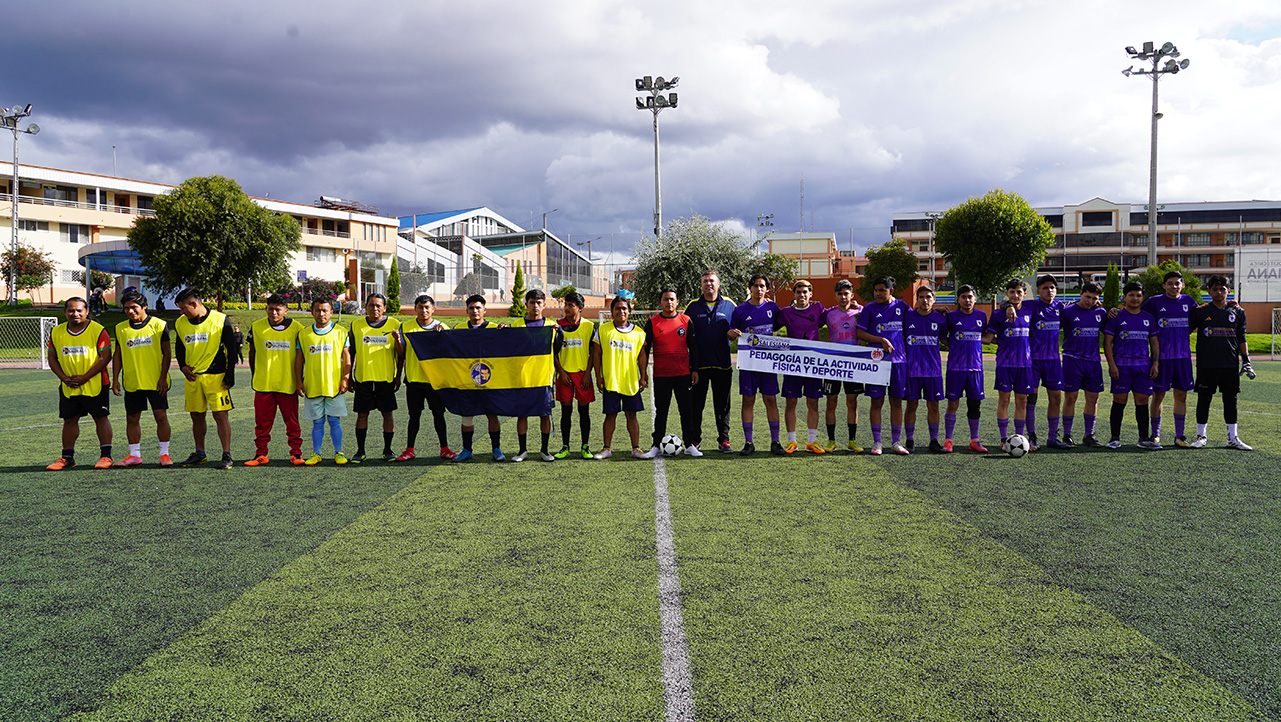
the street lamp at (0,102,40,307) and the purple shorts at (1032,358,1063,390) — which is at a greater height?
the street lamp at (0,102,40,307)

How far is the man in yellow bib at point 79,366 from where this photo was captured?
7391 millimetres

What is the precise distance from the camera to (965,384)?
8.04 metres

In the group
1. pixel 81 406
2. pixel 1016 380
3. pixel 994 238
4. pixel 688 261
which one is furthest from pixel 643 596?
pixel 994 238

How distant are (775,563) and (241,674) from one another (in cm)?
298

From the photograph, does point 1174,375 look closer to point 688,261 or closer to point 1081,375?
point 1081,375

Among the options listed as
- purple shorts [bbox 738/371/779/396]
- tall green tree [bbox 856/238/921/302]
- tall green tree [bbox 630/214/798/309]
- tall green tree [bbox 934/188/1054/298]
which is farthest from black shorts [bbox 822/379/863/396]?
tall green tree [bbox 856/238/921/302]

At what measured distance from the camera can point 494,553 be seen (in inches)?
189

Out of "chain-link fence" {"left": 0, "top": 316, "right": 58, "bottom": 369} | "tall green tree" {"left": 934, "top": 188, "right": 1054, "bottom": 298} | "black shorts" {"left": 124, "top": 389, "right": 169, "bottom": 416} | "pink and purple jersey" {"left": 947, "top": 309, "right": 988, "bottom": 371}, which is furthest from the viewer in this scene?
"tall green tree" {"left": 934, "top": 188, "right": 1054, "bottom": 298}

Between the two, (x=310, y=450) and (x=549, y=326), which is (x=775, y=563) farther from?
(x=310, y=450)

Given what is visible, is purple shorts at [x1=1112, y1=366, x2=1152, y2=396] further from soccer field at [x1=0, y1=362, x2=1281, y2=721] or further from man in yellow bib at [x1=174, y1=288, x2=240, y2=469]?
man in yellow bib at [x1=174, y1=288, x2=240, y2=469]

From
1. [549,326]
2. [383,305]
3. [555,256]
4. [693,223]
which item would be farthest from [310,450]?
[555,256]

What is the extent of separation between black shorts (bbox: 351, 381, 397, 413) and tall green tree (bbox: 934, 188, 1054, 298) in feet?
136

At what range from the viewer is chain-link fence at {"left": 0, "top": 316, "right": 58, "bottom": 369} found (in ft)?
77.3

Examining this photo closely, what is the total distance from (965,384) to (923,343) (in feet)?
2.23
